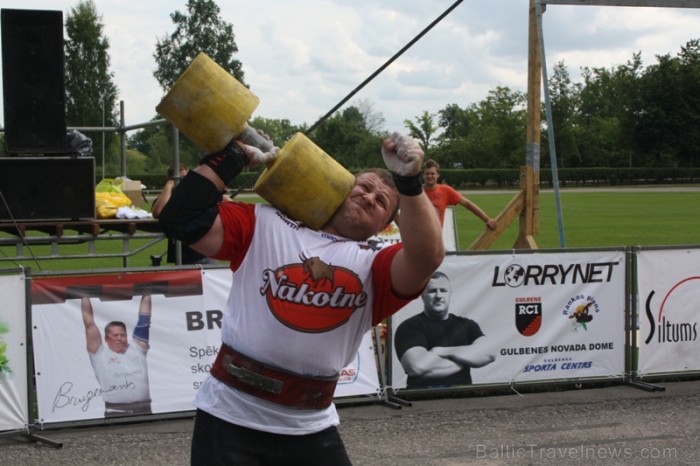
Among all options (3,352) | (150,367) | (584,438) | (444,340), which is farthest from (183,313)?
(584,438)

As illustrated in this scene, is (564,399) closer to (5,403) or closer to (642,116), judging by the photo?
(5,403)

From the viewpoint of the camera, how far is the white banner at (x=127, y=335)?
6.59m

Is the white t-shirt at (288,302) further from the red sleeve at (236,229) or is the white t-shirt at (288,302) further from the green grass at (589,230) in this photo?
the green grass at (589,230)

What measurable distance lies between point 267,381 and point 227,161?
0.76 metres

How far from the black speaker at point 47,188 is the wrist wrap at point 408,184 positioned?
7.72 m

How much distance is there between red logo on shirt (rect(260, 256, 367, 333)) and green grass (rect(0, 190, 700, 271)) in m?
10.6

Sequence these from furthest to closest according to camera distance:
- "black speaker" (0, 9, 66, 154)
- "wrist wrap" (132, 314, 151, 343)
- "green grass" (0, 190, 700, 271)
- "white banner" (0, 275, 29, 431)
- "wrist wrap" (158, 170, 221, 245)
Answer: "green grass" (0, 190, 700, 271), "black speaker" (0, 9, 66, 154), "wrist wrap" (132, 314, 151, 343), "white banner" (0, 275, 29, 431), "wrist wrap" (158, 170, 221, 245)

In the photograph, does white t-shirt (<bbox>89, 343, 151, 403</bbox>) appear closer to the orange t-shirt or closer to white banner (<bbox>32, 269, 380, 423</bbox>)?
white banner (<bbox>32, 269, 380, 423</bbox>)

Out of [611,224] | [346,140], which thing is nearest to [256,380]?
[611,224]

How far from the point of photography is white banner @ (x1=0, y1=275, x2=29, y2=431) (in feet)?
21.1

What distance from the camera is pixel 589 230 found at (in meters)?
24.7

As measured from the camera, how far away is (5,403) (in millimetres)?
6438

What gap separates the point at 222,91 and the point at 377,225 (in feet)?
2.44

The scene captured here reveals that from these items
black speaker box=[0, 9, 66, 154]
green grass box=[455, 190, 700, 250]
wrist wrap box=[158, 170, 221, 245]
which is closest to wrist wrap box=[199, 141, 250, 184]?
wrist wrap box=[158, 170, 221, 245]
